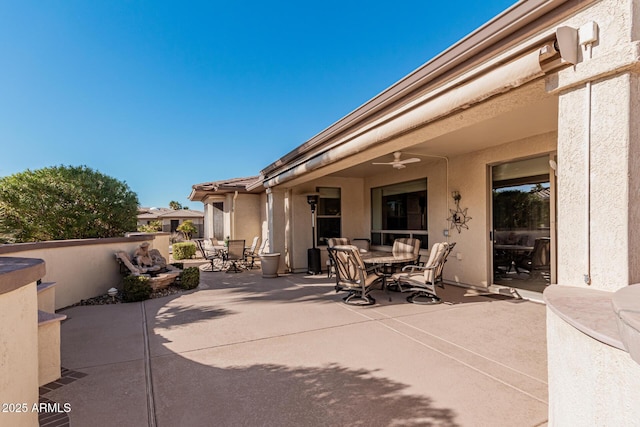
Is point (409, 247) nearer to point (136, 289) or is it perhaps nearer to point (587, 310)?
point (587, 310)

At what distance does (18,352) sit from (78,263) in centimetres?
530

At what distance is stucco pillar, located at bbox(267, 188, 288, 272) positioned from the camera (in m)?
9.65

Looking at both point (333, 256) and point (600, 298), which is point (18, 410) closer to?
point (600, 298)

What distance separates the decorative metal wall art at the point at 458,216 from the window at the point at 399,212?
3.11 feet

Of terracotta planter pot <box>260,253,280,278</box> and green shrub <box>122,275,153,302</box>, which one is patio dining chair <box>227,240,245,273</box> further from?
green shrub <box>122,275,153,302</box>

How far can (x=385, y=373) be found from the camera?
308cm

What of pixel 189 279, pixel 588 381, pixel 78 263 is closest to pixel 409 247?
pixel 189 279

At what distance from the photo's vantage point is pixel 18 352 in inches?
77.3

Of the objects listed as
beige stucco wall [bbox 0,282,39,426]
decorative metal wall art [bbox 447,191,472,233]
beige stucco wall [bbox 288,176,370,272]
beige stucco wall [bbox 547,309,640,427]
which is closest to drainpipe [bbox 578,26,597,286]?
beige stucco wall [bbox 547,309,640,427]

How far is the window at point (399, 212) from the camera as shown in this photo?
28.6 feet

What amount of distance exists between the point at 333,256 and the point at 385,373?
3207 millimetres

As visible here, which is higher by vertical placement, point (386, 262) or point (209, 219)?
point (209, 219)

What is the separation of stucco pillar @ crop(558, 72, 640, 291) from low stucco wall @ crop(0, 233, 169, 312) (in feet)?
24.2

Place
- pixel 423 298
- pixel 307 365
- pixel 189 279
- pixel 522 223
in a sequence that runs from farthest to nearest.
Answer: pixel 189 279 < pixel 522 223 < pixel 423 298 < pixel 307 365
